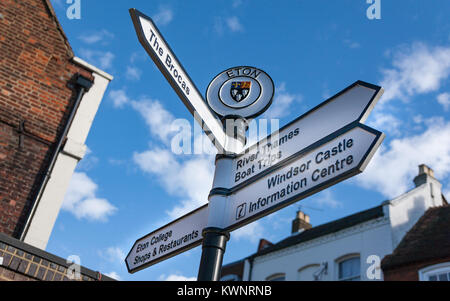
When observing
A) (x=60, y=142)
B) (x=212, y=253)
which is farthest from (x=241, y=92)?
(x=60, y=142)

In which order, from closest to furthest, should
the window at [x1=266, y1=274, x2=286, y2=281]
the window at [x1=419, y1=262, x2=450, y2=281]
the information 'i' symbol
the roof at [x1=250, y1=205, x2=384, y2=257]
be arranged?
1. the information 'i' symbol
2. the window at [x1=419, y1=262, x2=450, y2=281]
3. the roof at [x1=250, y1=205, x2=384, y2=257]
4. the window at [x1=266, y1=274, x2=286, y2=281]

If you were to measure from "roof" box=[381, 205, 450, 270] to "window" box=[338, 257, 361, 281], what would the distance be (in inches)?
47.0

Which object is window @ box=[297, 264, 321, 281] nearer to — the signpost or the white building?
the white building

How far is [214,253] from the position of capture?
9.80ft

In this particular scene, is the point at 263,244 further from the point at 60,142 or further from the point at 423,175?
the point at 60,142

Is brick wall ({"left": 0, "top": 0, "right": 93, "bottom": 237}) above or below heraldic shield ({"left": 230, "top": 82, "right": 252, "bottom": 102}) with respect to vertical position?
above

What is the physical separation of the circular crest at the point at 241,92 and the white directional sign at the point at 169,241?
0.78 m

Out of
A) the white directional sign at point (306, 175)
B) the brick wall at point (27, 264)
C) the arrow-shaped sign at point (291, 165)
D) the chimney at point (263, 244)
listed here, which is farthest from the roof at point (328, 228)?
the white directional sign at point (306, 175)

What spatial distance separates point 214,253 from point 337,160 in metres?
0.98

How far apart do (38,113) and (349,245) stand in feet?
42.7

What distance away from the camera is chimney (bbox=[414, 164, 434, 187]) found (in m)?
19.9
